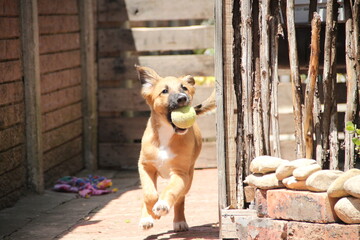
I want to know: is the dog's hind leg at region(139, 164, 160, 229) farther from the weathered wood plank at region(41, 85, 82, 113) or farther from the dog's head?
the weathered wood plank at region(41, 85, 82, 113)

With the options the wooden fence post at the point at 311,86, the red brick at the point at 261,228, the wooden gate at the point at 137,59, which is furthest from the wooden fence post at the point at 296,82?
the wooden gate at the point at 137,59

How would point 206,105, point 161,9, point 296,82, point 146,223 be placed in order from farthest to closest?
point 161,9, point 206,105, point 146,223, point 296,82

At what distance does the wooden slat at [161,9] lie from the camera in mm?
9688

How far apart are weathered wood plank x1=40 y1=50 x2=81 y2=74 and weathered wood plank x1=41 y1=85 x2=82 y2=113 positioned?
0.29 metres

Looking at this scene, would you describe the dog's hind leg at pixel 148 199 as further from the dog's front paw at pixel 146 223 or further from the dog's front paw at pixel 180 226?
the dog's front paw at pixel 180 226

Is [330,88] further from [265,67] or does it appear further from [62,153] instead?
[62,153]

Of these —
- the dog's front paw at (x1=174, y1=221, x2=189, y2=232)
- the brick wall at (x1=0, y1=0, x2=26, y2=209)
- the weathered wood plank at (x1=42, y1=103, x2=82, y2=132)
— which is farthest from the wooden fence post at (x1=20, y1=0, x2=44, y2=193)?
the dog's front paw at (x1=174, y1=221, x2=189, y2=232)

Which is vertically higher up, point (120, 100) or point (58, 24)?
point (58, 24)

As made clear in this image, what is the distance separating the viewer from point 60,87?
29.2ft

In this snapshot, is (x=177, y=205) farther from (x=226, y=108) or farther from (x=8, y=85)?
(x=8, y=85)

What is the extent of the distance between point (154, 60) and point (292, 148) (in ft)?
7.22

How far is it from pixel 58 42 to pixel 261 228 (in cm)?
478

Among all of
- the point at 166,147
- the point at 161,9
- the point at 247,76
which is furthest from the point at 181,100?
the point at 161,9

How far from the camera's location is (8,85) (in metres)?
7.21
